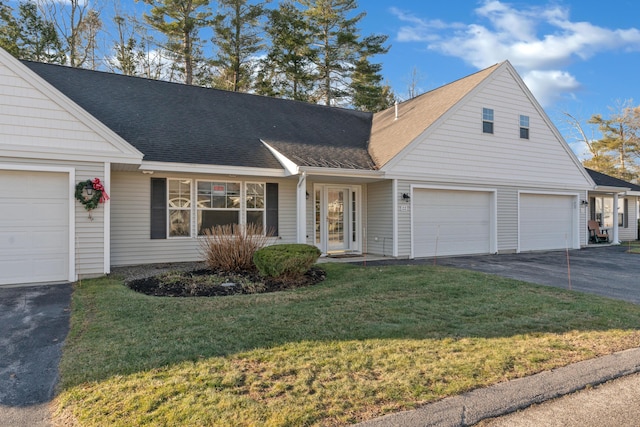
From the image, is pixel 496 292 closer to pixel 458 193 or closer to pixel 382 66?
pixel 458 193

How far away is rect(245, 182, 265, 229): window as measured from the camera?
34.2 feet

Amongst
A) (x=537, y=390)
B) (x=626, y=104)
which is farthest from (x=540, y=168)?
(x=626, y=104)

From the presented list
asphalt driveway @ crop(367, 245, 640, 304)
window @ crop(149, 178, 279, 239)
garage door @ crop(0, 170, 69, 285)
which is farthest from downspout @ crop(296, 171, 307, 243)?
garage door @ crop(0, 170, 69, 285)

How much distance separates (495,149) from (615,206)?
7.58m

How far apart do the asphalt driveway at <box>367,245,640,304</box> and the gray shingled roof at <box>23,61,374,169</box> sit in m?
3.94

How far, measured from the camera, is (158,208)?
9.52 meters

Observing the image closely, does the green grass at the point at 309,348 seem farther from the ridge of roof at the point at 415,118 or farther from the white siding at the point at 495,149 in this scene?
the ridge of roof at the point at 415,118

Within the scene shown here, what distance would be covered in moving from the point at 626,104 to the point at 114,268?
1551 inches

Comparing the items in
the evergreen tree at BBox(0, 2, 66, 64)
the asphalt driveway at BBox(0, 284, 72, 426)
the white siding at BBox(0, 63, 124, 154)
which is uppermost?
the evergreen tree at BBox(0, 2, 66, 64)

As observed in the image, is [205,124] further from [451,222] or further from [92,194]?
[451,222]

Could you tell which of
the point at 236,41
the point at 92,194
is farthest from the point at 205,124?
the point at 236,41

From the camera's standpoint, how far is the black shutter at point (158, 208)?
9469mm

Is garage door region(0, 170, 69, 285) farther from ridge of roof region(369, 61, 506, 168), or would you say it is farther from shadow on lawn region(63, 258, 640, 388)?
ridge of roof region(369, 61, 506, 168)

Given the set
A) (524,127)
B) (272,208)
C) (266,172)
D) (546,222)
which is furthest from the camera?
(546,222)
